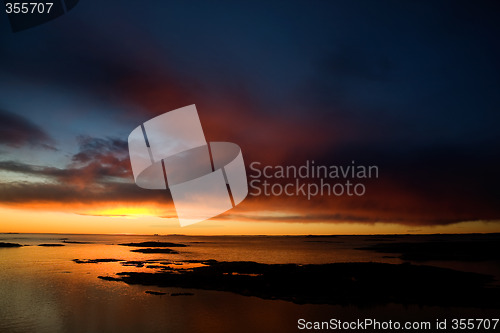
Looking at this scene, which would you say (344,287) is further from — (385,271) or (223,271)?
(223,271)

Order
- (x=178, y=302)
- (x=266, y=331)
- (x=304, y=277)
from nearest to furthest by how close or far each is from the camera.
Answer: (x=266, y=331)
(x=178, y=302)
(x=304, y=277)

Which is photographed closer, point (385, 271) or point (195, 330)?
point (195, 330)

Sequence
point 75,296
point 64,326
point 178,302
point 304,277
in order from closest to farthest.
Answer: point 64,326 < point 178,302 < point 75,296 < point 304,277

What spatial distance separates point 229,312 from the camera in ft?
61.0

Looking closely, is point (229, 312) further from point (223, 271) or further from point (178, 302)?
point (223, 271)

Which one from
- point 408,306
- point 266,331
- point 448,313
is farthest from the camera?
point 408,306

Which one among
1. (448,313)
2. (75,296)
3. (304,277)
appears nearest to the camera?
(448,313)

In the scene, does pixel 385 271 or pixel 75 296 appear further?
pixel 385 271

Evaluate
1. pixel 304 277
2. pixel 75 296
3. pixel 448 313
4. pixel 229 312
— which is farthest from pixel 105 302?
pixel 448 313

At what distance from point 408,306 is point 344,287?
507 cm

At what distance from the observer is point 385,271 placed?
101 ft

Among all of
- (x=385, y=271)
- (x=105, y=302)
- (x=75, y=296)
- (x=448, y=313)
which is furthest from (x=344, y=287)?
(x=75, y=296)

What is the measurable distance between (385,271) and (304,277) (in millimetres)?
8736

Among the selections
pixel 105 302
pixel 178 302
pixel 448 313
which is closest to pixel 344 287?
pixel 448 313
